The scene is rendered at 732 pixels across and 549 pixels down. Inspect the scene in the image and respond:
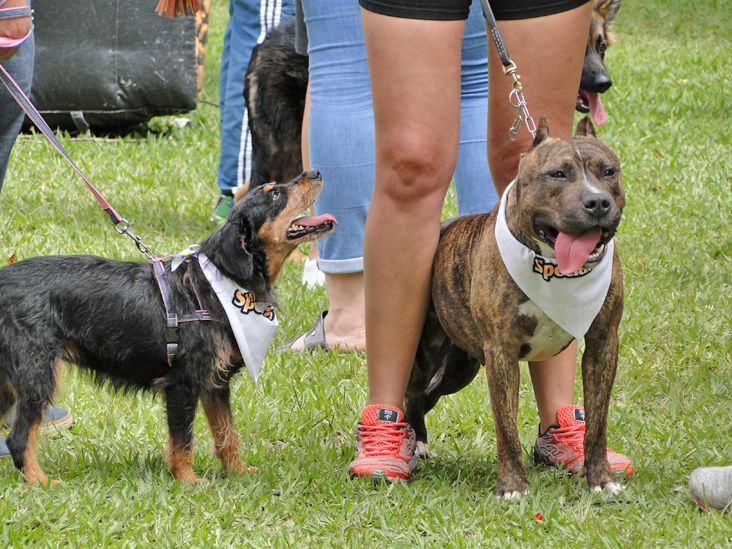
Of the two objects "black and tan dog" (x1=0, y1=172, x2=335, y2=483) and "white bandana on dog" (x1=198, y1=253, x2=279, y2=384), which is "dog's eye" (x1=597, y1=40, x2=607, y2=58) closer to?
"black and tan dog" (x1=0, y1=172, x2=335, y2=483)

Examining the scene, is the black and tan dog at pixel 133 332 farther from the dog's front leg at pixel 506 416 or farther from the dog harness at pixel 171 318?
the dog's front leg at pixel 506 416

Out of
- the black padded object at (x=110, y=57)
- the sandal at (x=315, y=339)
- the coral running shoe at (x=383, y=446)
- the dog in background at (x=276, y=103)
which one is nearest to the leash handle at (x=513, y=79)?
the coral running shoe at (x=383, y=446)

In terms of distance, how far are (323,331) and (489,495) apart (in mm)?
1948

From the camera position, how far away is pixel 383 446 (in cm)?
384

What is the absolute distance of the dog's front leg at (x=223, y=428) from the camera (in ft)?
13.0

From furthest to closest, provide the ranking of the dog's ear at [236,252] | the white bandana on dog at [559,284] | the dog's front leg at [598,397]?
the dog's ear at [236,252] → the dog's front leg at [598,397] → the white bandana on dog at [559,284]

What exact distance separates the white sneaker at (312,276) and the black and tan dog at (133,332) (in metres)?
2.37

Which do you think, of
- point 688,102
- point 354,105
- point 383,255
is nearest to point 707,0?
point 688,102

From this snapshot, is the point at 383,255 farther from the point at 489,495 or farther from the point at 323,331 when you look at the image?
the point at 323,331

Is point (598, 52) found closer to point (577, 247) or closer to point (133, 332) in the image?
point (577, 247)

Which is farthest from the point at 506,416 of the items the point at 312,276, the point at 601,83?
the point at 312,276

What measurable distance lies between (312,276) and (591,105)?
1.99m

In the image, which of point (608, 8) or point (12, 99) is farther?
point (608, 8)

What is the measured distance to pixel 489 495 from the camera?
141 inches
